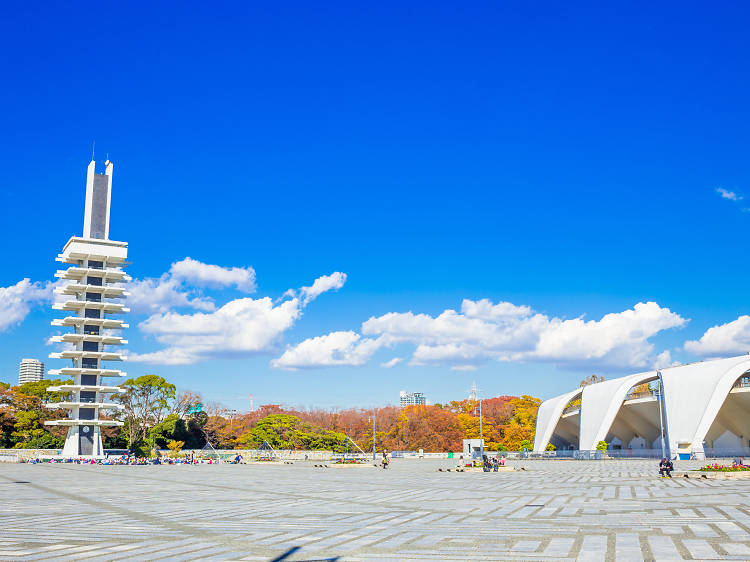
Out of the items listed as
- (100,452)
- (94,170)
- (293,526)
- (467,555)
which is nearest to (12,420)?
(100,452)

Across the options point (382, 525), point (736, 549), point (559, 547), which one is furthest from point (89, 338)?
point (736, 549)

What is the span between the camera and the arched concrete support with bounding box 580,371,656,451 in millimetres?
66562

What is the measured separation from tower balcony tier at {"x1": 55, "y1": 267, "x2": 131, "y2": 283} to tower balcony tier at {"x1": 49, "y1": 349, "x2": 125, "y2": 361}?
777 centimetres

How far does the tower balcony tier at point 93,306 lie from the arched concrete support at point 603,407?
49494 millimetres

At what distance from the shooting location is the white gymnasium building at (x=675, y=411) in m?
55.0

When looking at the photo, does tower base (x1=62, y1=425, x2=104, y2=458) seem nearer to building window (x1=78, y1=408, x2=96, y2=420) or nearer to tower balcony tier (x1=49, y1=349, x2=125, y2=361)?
building window (x1=78, y1=408, x2=96, y2=420)

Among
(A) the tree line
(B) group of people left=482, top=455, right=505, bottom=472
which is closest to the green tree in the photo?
(A) the tree line

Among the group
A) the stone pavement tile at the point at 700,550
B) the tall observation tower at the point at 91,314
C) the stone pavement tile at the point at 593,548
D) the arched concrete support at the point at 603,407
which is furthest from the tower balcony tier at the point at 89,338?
the stone pavement tile at the point at 700,550

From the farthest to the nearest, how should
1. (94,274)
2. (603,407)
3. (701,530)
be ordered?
(603,407) < (94,274) < (701,530)

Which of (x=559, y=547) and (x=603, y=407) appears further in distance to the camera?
(x=603, y=407)

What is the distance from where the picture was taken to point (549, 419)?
80.1m

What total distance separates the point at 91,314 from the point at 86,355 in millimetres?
4558

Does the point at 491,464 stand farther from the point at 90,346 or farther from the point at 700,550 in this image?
the point at 90,346

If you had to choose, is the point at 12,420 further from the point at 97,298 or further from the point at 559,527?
the point at 559,527
